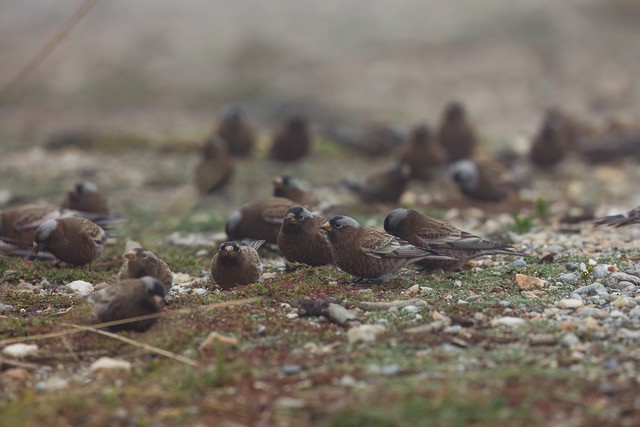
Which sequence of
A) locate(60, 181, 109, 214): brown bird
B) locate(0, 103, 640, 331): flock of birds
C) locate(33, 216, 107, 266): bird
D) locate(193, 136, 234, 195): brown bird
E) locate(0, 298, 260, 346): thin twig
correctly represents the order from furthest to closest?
locate(193, 136, 234, 195): brown bird
locate(60, 181, 109, 214): brown bird
locate(33, 216, 107, 266): bird
locate(0, 103, 640, 331): flock of birds
locate(0, 298, 260, 346): thin twig

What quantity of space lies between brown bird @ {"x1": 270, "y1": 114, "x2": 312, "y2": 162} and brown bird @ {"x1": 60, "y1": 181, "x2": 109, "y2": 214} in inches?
162

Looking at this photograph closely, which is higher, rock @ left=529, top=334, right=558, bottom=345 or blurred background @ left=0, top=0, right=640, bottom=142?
blurred background @ left=0, top=0, right=640, bottom=142

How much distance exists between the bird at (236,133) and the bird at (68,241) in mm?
5841

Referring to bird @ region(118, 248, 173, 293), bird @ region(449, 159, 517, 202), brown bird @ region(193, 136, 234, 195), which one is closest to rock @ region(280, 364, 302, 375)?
bird @ region(118, 248, 173, 293)

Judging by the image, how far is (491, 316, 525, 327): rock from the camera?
545 centimetres

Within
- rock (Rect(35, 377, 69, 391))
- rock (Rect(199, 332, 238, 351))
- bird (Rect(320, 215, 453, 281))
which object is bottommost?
rock (Rect(35, 377, 69, 391))

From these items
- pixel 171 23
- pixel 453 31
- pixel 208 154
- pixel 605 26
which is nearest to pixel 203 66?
pixel 171 23

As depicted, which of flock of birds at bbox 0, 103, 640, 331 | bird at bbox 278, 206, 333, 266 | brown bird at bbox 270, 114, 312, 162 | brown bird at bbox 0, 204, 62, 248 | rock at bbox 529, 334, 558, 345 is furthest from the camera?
brown bird at bbox 270, 114, 312, 162

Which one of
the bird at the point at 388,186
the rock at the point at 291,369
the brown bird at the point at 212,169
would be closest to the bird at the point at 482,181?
the bird at the point at 388,186

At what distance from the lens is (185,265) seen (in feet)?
25.8

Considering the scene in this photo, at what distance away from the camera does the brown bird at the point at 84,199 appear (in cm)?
929

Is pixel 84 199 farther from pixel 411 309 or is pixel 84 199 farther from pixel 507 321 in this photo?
pixel 507 321

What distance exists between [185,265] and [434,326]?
10.1ft

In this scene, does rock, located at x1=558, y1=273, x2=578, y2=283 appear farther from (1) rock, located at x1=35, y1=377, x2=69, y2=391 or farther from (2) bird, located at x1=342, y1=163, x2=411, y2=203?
(2) bird, located at x1=342, y1=163, x2=411, y2=203
